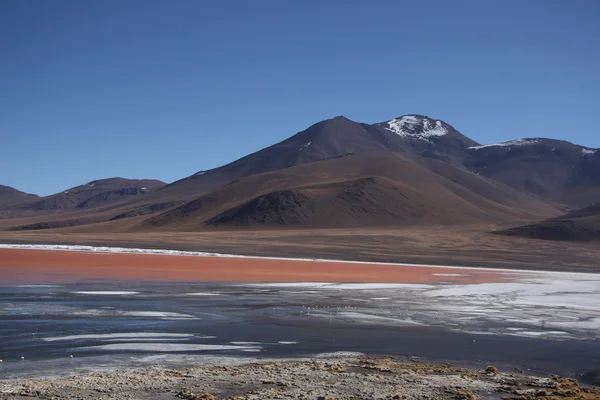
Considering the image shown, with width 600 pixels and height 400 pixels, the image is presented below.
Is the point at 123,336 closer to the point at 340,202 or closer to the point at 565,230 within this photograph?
→ the point at 565,230

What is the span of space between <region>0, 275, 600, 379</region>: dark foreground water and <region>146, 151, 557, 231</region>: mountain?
9666cm

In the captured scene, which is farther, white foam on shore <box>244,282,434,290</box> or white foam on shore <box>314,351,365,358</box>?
white foam on shore <box>244,282,434,290</box>

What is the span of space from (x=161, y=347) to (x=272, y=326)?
4.04 meters

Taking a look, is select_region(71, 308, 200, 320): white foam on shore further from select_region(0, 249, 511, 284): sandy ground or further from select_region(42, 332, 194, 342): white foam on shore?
select_region(0, 249, 511, 284): sandy ground

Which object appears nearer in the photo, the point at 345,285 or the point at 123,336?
the point at 123,336

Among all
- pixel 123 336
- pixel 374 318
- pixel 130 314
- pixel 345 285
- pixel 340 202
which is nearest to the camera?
pixel 123 336

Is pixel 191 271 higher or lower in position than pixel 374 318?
Result: higher

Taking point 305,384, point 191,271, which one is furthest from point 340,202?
point 305,384

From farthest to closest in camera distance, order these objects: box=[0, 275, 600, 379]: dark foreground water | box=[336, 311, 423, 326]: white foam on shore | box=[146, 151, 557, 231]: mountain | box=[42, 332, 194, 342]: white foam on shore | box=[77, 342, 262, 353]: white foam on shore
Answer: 1. box=[146, 151, 557, 231]: mountain
2. box=[336, 311, 423, 326]: white foam on shore
3. box=[42, 332, 194, 342]: white foam on shore
4. box=[77, 342, 262, 353]: white foam on shore
5. box=[0, 275, 600, 379]: dark foreground water

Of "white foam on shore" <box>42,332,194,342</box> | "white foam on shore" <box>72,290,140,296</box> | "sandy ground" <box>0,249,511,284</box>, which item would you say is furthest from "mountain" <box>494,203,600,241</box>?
"white foam on shore" <box>42,332,194,342</box>

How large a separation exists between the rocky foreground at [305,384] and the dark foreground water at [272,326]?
953 millimetres

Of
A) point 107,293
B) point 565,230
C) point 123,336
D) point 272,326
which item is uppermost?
point 565,230

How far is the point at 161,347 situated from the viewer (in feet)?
45.7

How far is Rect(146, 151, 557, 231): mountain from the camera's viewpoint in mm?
126750
